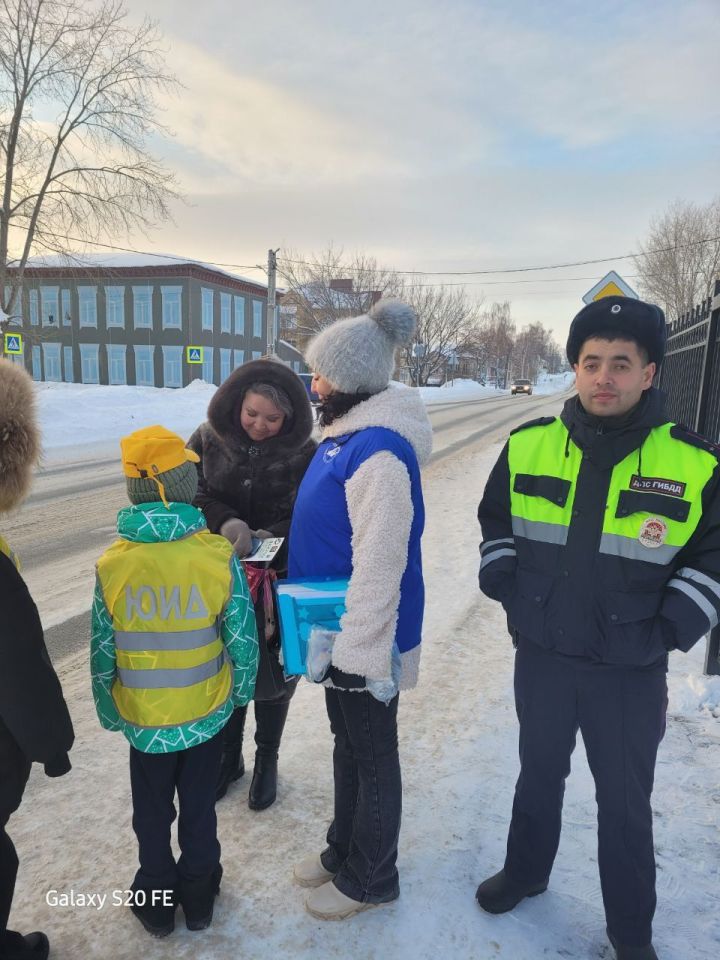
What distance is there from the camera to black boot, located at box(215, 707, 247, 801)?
2.66 m

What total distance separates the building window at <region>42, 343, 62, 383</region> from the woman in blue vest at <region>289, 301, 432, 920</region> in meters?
40.4

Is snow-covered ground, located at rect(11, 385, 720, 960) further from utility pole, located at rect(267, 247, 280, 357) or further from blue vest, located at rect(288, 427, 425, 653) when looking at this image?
utility pole, located at rect(267, 247, 280, 357)

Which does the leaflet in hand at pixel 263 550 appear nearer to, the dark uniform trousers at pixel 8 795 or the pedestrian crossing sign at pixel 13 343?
the dark uniform trousers at pixel 8 795

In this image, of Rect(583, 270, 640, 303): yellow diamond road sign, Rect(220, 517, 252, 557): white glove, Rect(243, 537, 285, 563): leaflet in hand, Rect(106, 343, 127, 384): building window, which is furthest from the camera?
Rect(106, 343, 127, 384): building window

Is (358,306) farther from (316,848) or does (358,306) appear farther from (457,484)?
(316,848)

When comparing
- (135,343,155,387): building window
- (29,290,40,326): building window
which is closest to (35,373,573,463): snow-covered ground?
(135,343,155,387): building window

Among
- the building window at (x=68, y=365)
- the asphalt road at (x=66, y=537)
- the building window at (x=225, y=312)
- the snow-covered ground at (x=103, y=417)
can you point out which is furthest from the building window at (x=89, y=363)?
the asphalt road at (x=66, y=537)

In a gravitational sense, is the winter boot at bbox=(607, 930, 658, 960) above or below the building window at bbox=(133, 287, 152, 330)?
below

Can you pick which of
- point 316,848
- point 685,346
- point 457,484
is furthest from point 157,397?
point 316,848

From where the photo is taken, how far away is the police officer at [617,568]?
179 cm

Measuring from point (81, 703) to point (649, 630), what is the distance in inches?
116

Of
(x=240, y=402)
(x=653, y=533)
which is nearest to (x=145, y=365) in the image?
(x=240, y=402)

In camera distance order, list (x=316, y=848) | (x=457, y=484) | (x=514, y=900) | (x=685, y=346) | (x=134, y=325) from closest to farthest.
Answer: (x=514, y=900) → (x=316, y=848) → (x=685, y=346) → (x=457, y=484) → (x=134, y=325)

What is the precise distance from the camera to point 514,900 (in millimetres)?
2078
